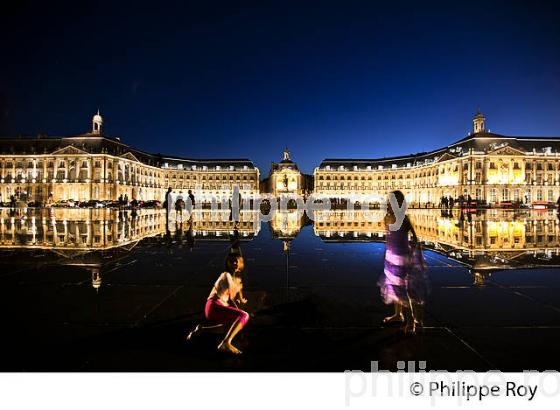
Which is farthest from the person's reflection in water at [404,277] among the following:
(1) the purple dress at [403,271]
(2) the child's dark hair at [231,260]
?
(2) the child's dark hair at [231,260]

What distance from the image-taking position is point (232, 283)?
430cm

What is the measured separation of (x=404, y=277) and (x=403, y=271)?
3.5 inches

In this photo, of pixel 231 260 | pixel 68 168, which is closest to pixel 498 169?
pixel 231 260

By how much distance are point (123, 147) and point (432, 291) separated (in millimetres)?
93831

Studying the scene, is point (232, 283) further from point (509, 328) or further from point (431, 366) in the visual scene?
point (509, 328)

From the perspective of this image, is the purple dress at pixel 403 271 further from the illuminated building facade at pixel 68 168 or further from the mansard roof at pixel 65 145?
the mansard roof at pixel 65 145

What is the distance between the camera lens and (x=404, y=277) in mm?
4988

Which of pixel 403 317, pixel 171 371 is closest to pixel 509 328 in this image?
pixel 403 317

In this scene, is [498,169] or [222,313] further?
[498,169]

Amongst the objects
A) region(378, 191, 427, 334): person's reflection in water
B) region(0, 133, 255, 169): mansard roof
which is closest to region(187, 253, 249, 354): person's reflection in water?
region(378, 191, 427, 334): person's reflection in water

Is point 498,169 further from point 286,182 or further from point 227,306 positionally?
point 227,306

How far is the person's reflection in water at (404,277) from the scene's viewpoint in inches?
190
